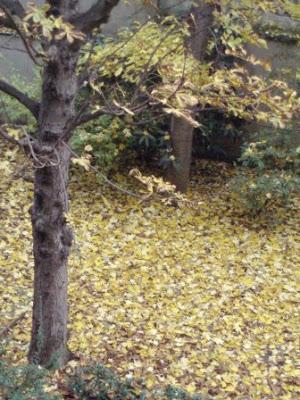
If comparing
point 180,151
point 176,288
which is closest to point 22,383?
point 176,288

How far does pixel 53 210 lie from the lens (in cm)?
347

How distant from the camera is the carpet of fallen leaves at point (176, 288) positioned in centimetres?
427

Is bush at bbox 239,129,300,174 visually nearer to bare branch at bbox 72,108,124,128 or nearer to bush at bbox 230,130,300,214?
bush at bbox 230,130,300,214

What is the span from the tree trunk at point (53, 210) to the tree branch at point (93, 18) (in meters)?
0.13

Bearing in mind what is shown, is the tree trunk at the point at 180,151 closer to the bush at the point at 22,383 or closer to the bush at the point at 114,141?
the bush at the point at 114,141

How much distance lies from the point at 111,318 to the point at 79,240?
127 cm

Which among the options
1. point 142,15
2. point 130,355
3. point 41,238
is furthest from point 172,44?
point 142,15

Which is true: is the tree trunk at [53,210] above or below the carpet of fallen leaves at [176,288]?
above

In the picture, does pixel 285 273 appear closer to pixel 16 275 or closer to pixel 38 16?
pixel 16 275

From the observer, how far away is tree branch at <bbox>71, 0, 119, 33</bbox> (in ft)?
9.93

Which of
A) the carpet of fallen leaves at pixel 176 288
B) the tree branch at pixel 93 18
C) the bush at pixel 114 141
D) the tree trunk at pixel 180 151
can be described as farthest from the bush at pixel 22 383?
the tree trunk at pixel 180 151

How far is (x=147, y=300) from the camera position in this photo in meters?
5.01

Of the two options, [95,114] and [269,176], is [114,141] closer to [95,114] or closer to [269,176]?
[269,176]

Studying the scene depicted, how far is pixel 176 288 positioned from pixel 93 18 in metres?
2.79
